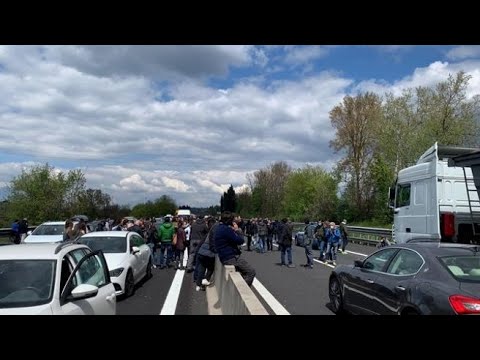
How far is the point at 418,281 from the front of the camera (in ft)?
20.9

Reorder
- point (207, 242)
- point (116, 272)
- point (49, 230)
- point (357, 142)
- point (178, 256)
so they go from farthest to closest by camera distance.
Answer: point (357, 142), point (49, 230), point (178, 256), point (207, 242), point (116, 272)

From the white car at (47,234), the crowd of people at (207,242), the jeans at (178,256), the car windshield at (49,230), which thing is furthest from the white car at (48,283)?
the car windshield at (49,230)

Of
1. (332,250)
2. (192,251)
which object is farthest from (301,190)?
→ (192,251)

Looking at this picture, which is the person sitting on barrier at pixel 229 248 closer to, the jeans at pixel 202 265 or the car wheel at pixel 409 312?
the jeans at pixel 202 265

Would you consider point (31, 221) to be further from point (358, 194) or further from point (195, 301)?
point (195, 301)

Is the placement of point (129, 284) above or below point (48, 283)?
below

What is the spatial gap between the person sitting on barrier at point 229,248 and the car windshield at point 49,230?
12.2m

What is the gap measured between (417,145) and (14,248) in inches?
1420

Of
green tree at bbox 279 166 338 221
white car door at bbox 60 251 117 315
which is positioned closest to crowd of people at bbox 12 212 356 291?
white car door at bbox 60 251 117 315

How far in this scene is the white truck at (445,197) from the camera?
38.4ft

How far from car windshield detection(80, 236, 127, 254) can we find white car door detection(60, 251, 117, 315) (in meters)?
6.14

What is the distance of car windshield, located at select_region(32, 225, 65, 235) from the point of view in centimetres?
2027

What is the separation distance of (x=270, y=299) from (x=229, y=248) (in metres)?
1.61

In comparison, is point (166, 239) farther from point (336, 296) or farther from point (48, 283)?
point (48, 283)
